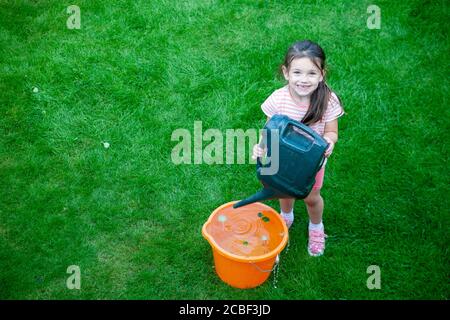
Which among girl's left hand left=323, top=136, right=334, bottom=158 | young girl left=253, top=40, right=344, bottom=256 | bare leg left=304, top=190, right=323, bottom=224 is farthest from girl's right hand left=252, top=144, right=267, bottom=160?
bare leg left=304, top=190, right=323, bottom=224

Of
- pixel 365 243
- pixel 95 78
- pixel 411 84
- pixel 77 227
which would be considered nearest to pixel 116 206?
pixel 77 227

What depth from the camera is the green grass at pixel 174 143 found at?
2.79 metres

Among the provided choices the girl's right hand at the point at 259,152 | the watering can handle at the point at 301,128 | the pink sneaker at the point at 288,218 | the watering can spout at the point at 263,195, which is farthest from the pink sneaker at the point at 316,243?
the watering can handle at the point at 301,128

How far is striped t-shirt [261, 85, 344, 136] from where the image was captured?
2.45 meters

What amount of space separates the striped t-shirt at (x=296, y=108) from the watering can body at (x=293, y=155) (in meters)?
0.18

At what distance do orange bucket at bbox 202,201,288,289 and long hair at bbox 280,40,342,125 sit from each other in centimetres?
56

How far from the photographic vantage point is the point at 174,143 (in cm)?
342

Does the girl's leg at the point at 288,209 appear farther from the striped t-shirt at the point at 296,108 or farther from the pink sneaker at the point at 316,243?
the striped t-shirt at the point at 296,108

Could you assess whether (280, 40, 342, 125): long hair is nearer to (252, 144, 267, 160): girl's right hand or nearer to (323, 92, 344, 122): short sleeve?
(323, 92, 344, 122): short sleeve

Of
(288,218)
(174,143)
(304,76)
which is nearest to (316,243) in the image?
(288,218)

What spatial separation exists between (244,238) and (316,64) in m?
0.92

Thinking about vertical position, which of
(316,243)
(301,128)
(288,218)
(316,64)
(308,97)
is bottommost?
(316,243)

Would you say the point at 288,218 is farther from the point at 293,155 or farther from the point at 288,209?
the point at 293,155
